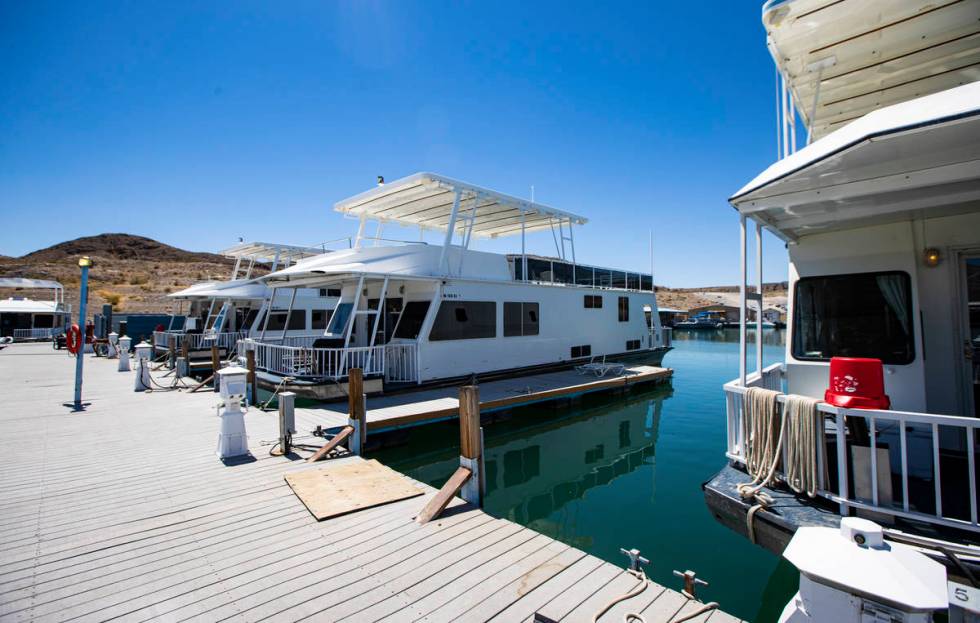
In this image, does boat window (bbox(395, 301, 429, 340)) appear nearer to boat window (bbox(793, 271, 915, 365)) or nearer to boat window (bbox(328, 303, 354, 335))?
boat window (bbox(328, 303, 354, 335))

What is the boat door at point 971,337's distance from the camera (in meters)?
4.50

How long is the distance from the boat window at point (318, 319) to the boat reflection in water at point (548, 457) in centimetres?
989

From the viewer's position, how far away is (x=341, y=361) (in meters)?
9.91

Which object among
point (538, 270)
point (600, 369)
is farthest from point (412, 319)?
point (600, 369)

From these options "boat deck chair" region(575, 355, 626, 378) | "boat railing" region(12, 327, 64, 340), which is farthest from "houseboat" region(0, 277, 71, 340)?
"boat deck chair" region(575, 355, 626, 378)

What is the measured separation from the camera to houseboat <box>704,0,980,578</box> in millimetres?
3148

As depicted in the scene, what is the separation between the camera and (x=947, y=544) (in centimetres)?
282

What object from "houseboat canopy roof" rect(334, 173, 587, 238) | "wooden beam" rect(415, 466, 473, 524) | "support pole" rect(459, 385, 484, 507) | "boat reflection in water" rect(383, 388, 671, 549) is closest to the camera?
"wooden beam" rect(415, 466, 473, 524)

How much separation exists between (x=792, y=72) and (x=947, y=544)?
5.15 meters

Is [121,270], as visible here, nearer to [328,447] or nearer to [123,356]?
→ [123,356]

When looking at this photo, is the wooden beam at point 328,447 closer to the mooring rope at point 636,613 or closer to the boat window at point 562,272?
the mooring rope at point 636,613

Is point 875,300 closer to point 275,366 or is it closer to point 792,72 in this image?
point 792,72

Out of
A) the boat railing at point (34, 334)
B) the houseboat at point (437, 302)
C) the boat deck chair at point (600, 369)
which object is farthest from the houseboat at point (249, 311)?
the boat railing at point (34, 334)

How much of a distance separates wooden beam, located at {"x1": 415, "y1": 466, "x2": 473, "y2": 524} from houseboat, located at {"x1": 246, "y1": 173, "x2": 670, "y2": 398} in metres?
5.39
